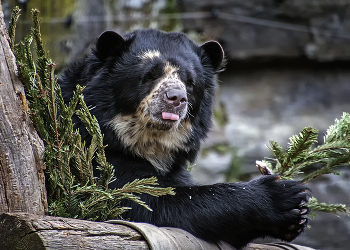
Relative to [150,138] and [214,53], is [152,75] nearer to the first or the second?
[150,138]

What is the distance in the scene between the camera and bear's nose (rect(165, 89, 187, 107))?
3.63 m

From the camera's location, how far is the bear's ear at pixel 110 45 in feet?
12.9

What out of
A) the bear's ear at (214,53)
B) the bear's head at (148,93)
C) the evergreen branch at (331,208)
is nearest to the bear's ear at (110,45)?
the bear's head at (148,93)

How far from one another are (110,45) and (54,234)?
7.30ft

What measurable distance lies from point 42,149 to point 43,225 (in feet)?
1.80

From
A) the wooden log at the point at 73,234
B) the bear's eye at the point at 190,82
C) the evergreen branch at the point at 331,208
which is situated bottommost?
the evergreen branch at the point at 331,208

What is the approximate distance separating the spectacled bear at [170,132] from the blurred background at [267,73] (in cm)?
501

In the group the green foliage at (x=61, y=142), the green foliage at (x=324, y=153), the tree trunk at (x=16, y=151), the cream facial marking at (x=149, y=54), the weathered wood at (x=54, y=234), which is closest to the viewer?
the weathered wood at (x=54, y=234)

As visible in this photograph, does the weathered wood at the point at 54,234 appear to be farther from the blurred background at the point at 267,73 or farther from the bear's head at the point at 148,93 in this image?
the blurred background at the point at 267,73

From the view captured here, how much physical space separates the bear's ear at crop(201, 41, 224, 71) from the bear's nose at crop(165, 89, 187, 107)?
0.92 m

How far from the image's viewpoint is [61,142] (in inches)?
104

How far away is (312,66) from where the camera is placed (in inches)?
400

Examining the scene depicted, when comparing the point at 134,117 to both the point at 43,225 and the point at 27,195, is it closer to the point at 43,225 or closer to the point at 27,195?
the point at 27,195

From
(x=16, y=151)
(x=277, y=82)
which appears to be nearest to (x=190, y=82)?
(x=16, y=151)
